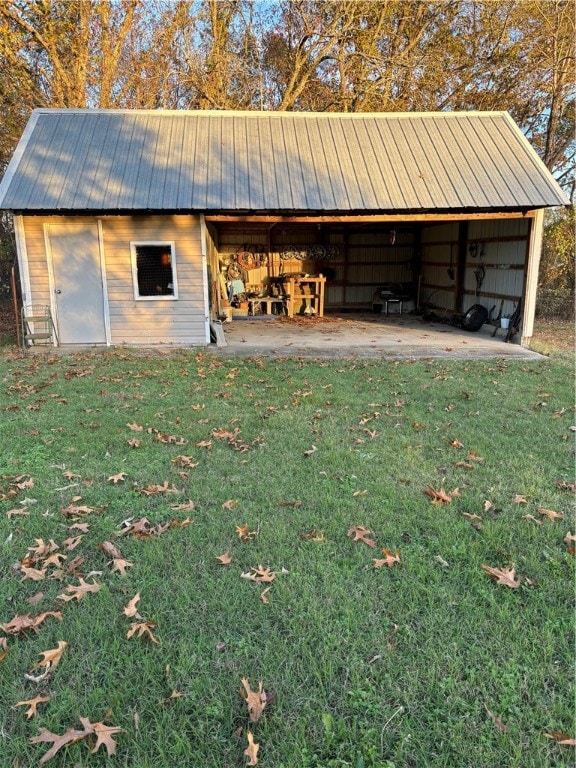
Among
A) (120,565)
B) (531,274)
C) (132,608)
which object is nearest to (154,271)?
(531,274)

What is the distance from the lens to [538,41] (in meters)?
16.7

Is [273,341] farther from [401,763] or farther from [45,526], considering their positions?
[401,763]

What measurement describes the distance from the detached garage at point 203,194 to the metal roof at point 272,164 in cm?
4

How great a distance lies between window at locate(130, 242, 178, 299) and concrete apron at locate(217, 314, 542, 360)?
1.47m

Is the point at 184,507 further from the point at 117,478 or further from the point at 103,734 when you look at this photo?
the point at 103,734

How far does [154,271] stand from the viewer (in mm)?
10461

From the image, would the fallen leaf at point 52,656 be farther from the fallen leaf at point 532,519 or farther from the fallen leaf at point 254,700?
the fallen leaf at point 532,519

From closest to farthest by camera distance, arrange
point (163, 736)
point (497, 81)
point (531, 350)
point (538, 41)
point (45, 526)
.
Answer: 1. point (163, 736)
2. point (45, 526)
3. point (531, 350)
4. point (538, 41)
5. point (497, 81)

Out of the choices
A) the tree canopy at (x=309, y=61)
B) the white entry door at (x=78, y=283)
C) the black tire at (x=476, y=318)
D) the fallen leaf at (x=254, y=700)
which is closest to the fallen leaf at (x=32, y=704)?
the fallen leaf at (x=254, y=700)

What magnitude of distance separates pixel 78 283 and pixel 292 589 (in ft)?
29.8

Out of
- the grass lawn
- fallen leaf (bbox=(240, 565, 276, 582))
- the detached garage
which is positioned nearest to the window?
the detached garage

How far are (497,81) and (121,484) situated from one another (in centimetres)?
1988

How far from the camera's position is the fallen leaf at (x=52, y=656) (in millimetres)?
2297

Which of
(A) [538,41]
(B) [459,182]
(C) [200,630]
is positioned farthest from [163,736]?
(A) [538,41]
